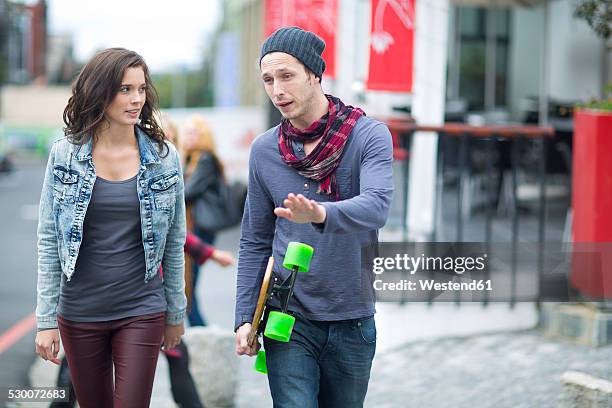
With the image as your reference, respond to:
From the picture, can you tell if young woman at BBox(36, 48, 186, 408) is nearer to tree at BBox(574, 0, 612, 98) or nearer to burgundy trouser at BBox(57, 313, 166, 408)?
burgundy trouser at BBox(57, 313, 166, 408)

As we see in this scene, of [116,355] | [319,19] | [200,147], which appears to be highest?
[319,19]

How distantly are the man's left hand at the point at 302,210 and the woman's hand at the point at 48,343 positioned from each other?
4.20 feet

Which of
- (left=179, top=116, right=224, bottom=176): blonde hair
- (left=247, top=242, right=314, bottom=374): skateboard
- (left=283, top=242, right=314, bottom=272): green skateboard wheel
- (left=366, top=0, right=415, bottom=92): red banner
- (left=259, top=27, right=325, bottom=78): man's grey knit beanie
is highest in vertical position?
(left=366, top=0, right=415, bottom=92): red banner

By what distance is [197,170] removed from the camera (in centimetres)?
709

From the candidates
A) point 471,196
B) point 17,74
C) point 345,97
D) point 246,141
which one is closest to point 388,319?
point 345,97

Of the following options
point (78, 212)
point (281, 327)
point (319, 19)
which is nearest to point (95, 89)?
point (78, 212)

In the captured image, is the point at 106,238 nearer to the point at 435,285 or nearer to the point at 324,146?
the point at 324,146

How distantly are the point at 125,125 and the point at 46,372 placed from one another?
365 cm

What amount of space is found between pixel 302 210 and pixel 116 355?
1.21 meters

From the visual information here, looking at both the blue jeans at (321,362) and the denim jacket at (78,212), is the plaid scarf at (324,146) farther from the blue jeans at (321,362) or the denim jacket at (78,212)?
the denim jacket at (78,212)

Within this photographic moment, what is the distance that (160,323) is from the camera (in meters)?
3.81

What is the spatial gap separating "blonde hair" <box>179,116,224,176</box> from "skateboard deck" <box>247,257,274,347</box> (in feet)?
12.3

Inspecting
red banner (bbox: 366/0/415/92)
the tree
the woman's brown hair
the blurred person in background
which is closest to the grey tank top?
the woman's brown hair

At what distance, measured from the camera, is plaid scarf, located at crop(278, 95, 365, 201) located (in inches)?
129
